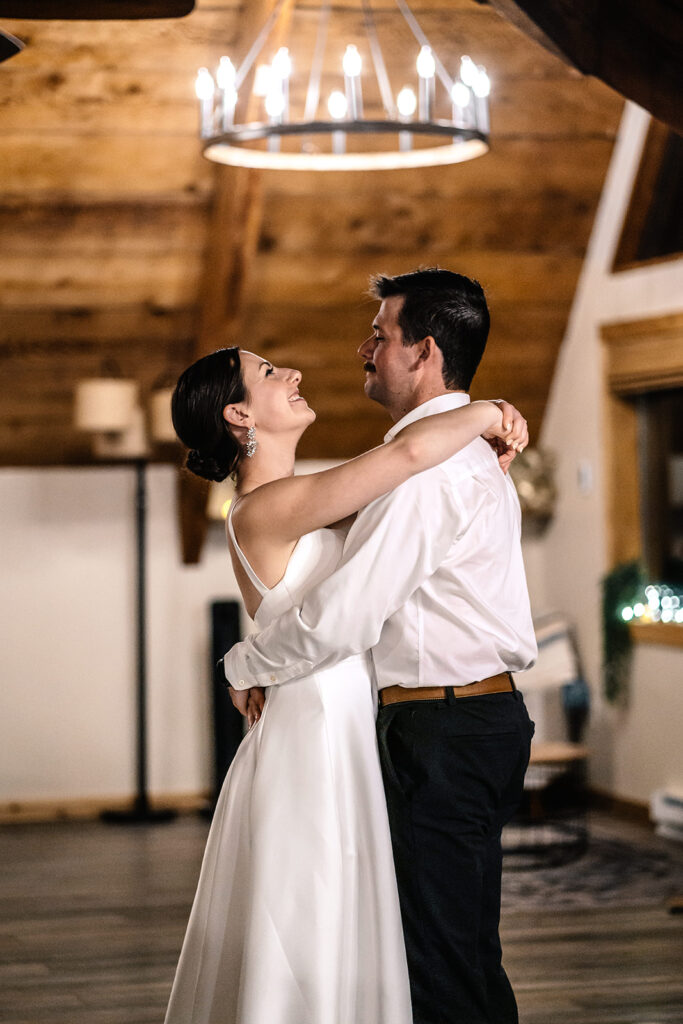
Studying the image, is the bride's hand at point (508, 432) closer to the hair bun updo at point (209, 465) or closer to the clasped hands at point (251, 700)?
the hair bun updo at point (209, 465)

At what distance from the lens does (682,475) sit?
246 inches

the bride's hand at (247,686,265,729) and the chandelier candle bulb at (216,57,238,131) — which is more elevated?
the chandelier candle bulb at (216,57,238,131)

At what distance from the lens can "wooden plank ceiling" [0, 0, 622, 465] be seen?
213 inches

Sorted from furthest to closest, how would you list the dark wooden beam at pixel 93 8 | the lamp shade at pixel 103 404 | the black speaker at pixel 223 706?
A: the black speaker at pixel 223 706 → the lamp shade at pixel 103 404 → the dark wooden beam at pixel 93 8

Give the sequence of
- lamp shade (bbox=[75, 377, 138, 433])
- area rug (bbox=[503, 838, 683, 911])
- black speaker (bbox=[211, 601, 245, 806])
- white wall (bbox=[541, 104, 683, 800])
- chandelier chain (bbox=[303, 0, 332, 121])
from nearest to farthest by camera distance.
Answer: area rug (bbox=[503, 838, 683, 911]), chandelier chain (bbox=[303, 0, 332, 121]), white wall (bbox=[541, 104, 683, 800]), lamp shade (bbox=[75, 377, 138, 433]), black speaker (bbox=[211, 601, 245, 806])

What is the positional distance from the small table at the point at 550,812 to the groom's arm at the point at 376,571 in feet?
10.4

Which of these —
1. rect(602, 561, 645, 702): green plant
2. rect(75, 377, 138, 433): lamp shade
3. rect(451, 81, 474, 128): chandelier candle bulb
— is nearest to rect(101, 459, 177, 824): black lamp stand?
rect(75, 377, 138, 433): lamp shade

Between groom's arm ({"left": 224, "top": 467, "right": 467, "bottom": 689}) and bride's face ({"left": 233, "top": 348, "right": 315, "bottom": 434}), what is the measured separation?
309 mm

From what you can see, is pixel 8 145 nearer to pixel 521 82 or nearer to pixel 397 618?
pixel 521 82

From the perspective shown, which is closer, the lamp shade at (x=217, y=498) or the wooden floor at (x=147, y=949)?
the wooden floor at (x=147, y=949)

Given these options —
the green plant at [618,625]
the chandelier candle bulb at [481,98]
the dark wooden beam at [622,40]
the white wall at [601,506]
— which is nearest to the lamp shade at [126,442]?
the white wall at [601,506]

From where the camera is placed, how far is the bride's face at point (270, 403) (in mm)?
2576

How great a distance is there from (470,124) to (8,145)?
218 centimetres

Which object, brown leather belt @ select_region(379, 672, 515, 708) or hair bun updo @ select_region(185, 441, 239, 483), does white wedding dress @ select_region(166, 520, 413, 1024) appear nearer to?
brown leather belt @ select_region(379, 672, 515, 708)
